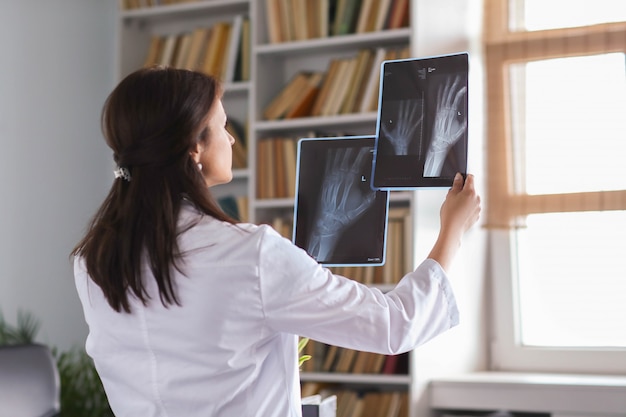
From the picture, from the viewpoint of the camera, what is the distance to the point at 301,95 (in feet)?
11.2

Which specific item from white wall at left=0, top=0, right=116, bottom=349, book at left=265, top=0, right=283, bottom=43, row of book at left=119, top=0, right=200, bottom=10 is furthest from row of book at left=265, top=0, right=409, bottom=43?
white wall at left=0, top=0, right=116, bottom=349

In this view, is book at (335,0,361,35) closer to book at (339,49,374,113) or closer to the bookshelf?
the bookshelf

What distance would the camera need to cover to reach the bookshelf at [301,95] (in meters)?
3.18

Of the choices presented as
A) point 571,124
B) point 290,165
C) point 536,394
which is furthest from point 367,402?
point 571,124

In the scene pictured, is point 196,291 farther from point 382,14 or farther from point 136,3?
point 136,3

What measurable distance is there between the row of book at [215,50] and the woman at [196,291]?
2179 mm

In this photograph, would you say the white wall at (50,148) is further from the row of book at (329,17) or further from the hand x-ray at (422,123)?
the hand x-ray at (422,123)

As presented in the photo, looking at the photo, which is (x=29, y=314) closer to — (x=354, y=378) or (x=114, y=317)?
(x=354, y=378)

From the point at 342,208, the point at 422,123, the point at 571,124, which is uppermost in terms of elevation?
the point at 571,124

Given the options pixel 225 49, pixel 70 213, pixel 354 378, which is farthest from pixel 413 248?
pixel 70 213

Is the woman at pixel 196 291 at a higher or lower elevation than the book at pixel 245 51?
lower

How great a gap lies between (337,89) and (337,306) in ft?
7.05

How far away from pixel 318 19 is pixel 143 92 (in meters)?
2.12

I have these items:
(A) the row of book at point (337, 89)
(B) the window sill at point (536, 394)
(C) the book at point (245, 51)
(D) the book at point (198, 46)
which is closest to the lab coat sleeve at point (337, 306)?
(B) the window sill at point (536, 394)
